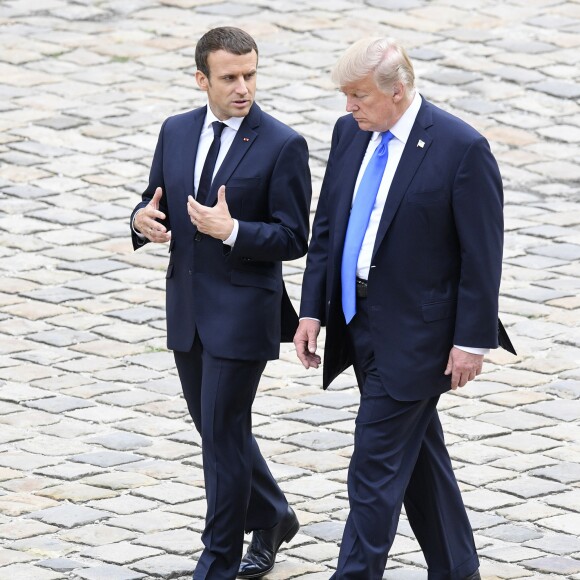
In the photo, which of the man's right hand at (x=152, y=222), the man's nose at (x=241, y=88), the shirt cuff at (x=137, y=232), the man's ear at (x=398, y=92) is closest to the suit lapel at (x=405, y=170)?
the man's ear at (x=398, y=92)

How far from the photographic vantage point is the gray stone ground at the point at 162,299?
19.6 feet

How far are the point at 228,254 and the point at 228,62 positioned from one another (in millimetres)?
638

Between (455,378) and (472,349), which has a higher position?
(472,349)

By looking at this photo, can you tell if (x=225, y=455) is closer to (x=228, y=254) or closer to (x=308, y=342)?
(x=308, y=342)

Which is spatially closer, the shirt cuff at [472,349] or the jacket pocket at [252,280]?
the shirt cuff at [472,349]

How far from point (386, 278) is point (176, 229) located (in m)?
0.80

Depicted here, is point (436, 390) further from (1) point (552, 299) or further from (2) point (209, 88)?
(1) point (552, 299)

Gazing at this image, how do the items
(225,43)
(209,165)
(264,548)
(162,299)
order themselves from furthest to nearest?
(162,299) → (264,548) → (209,165) → (225,43)

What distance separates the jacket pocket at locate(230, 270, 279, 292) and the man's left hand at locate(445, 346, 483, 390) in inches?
27.3

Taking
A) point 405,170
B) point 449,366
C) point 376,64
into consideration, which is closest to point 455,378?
point 449,366

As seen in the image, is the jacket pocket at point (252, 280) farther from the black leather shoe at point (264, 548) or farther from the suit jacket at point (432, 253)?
the black leather shoe at point (264, 548)

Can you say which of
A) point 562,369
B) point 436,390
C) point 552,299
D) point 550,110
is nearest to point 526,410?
point 562,369

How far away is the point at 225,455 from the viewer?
17.4 ft

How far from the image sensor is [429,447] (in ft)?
17.4
